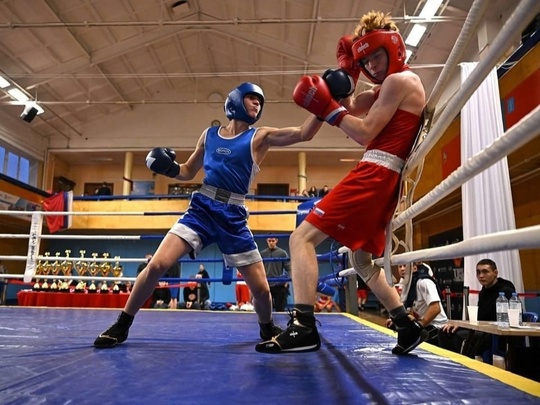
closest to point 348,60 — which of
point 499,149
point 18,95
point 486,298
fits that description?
point 499,149

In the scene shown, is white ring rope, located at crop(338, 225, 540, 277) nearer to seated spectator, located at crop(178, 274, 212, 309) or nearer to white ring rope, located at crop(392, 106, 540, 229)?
white ring rope, located at crop(392, 106, 540, 229)

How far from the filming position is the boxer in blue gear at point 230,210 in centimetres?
174

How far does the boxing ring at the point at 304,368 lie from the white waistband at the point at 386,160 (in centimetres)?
5

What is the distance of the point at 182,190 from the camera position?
13594 mm

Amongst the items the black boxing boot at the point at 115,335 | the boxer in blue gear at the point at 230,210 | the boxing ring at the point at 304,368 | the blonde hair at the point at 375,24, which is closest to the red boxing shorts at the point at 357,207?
the boxing ring at the point at 304,368

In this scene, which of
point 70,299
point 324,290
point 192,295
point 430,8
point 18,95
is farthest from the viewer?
point 18,95

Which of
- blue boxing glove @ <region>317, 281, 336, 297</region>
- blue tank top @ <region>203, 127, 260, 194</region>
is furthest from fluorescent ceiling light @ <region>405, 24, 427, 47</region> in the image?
blue tank top @ <region>203, 127, 260, 194</region>

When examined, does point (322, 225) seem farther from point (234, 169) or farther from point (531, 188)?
point (531, 188)

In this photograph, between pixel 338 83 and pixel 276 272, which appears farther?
pixel 276 272

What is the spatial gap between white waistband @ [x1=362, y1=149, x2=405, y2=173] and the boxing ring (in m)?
0.05

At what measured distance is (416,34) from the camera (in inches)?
310

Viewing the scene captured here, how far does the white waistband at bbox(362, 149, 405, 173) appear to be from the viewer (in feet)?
4.71

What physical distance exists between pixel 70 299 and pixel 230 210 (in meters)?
4.63

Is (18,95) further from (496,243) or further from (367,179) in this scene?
(496,243)
